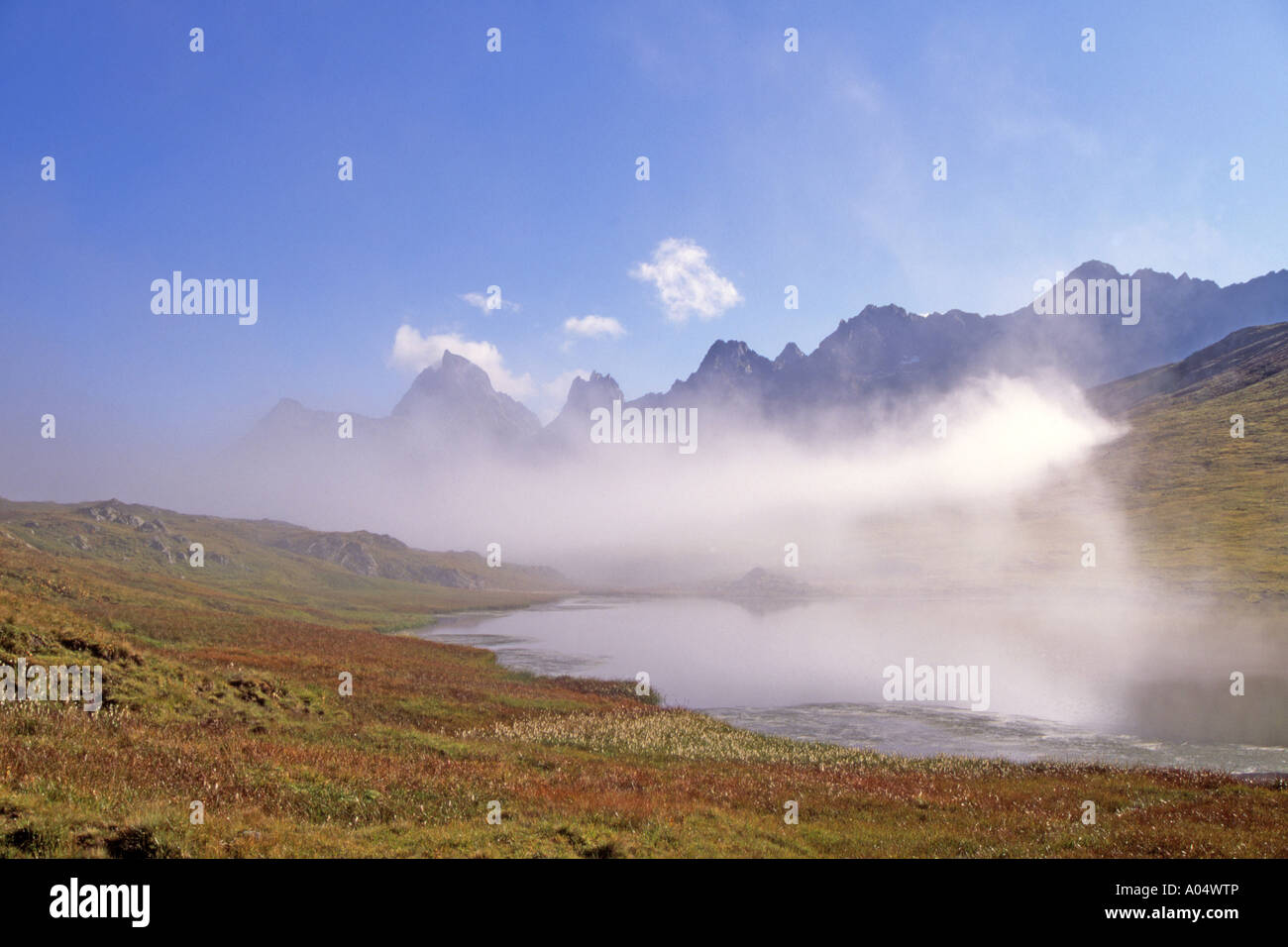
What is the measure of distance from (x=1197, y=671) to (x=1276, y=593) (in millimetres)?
65774

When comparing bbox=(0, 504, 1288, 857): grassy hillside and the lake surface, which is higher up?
bbox=(0, 504, 1288, 857): grassy hillside

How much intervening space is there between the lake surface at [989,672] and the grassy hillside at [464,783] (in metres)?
7.49

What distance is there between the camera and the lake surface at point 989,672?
3716cm

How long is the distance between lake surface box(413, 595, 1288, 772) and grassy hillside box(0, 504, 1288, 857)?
7494mm

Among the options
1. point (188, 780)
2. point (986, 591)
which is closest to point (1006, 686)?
point (188, 780)

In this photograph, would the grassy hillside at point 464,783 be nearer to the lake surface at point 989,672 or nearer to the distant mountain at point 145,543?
the lake surface at point 989,672

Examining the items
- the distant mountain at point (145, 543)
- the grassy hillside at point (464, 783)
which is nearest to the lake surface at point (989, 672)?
the grassy hillside at point (464, 783)

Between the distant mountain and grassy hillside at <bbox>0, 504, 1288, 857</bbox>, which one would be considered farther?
the distant mountain

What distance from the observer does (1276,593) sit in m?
98.1

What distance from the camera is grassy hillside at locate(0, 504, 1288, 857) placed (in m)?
11.7

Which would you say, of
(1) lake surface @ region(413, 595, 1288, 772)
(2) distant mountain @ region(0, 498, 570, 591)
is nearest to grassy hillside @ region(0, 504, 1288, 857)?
(1) lake surface @ region(413, 595, 1288, 772)

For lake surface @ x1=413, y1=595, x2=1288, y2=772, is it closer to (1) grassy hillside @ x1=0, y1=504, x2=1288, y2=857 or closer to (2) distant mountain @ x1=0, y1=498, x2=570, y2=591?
(1) grassy hillside @ x1=0, y1=504, x2=1288, y2=857

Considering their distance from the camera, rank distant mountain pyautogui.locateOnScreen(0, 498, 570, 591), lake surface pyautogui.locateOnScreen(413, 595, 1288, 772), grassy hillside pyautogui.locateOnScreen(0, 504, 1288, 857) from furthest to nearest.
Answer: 1. distant mountain pyautogui.locateOnScreen(0, 498, 570, 591)
2. lake surface pyautogui.locateOnScreen(413, 595, 1288, 772)
3. grassy hillside pyautogui.locateOnScreen(0, 504, 1288, 857)
